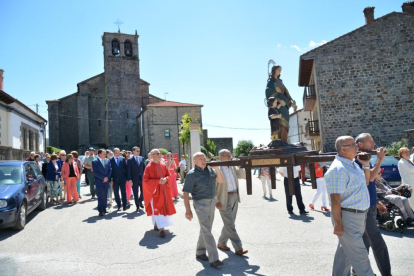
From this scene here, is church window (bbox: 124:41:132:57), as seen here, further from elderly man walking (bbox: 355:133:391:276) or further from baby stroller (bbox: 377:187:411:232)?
elderly man walking (bbox: 355:133:391:276)

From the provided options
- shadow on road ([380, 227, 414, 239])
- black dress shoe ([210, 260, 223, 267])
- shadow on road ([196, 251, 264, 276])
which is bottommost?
shadow on road ([380, 227, 414, 239])

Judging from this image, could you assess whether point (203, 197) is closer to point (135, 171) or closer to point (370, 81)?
Result: point (135, 171)

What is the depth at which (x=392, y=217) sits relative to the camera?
6199mm

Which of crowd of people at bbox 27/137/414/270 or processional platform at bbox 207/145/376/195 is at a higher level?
processional platform at bbox 207/145/376/195

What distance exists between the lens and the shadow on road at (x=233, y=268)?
4.27 m

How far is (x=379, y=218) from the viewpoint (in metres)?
6.38

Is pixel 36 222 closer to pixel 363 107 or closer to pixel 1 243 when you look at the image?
pixel 1 243

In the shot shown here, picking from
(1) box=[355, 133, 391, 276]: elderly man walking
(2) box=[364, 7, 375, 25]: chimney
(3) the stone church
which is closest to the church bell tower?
(3) the stone church

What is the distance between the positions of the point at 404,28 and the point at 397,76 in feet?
9.99

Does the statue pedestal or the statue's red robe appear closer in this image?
the statue's red robe

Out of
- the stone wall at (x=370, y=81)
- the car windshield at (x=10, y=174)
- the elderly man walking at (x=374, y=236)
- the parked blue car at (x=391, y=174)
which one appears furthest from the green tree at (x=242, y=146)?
the elderly man walking at (x=374, y=236)

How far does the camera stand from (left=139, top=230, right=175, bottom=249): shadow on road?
5809 millimetres

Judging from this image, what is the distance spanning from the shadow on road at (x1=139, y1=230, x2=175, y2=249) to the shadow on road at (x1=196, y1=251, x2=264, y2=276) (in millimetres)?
1286

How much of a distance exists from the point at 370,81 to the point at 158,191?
18464 mm
